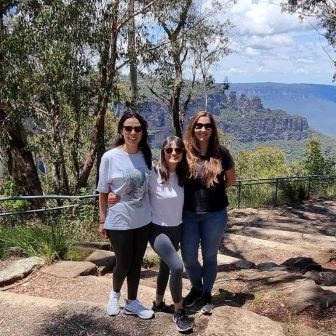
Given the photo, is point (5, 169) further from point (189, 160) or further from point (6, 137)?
point (189, 160)

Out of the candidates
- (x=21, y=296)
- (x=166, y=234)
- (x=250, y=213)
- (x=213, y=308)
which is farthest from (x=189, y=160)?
(x=250, y=213)

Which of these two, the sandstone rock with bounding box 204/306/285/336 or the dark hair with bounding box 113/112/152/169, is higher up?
the dark hair with bounding box 113/112/152/169

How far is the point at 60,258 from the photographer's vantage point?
18.7 ft

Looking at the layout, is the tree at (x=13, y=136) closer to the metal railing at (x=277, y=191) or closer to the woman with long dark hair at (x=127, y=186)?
the metal railing at (x=277, y=191)

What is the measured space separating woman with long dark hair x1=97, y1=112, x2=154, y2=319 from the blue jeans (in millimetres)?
353

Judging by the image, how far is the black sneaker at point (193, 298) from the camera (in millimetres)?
4094

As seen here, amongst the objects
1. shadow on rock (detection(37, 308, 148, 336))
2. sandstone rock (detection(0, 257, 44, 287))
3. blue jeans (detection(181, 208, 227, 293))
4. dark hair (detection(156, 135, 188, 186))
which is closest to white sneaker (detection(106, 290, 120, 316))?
shadow on rock (detection(37, 308, 148, 336))

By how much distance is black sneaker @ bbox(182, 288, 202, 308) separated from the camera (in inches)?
161

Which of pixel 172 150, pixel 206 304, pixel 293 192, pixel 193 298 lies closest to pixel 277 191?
pixel 293 192

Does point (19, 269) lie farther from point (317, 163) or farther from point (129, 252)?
point (317, 163)

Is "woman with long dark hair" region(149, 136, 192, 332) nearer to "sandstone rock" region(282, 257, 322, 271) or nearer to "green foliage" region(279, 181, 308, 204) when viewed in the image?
"sandstone rock" region(282, 257, 322, 271)

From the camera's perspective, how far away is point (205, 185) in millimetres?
3711

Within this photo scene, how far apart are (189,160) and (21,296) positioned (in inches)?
82.2

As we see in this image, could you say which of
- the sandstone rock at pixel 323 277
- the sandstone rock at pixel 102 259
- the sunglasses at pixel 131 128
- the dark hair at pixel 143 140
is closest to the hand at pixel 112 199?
the dark hair at pixel 143 140
